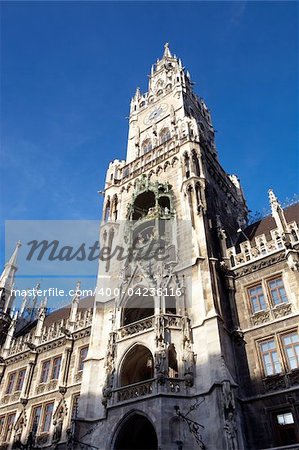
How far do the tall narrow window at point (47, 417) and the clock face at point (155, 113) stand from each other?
2840 centimetres

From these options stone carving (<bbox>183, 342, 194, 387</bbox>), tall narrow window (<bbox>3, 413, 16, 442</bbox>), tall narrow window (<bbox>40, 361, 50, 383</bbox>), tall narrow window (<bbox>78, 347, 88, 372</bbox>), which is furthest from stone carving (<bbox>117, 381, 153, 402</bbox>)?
tall narrow window (<bbox>3, 413, 16, 442</bbox>)

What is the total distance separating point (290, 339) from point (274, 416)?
11.3 ft

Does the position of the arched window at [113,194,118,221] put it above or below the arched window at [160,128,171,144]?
below

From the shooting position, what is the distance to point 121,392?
18.8m

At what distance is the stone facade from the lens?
16781mm

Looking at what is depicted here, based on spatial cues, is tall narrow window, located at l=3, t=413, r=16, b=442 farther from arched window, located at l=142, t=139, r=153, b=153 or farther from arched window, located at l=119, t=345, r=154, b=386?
arched window, located at l=142, t=139, r=153, b=153

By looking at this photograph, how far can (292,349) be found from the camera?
1788cm

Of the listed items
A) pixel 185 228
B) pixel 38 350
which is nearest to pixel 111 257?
pixel 185 228

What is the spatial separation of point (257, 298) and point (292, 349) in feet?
11.4

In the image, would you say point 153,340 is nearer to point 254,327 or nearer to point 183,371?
point 183,371

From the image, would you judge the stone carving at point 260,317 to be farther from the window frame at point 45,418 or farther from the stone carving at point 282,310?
the window frame at point 45,418

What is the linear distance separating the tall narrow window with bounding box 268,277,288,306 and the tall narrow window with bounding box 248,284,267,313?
507 mm

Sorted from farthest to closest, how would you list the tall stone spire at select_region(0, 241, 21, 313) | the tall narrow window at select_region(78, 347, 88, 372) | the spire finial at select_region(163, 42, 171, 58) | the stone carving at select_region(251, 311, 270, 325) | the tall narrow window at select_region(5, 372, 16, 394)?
1. the spire finial at select_region(163, 42, 171, 58)
2. the tall stone spire at select_region(0, 241, 21, 313)
3. the tall narrow window at select_region(5, 372, 16, 394)
4. the tall narrow window at select_region(78, 347, 88, 372)
5. the stone carving at select_region(251, 311, 270, 325)

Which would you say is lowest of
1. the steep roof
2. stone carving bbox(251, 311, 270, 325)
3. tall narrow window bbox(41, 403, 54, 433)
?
tall narrow window bbox(41, 403, 54, 433)
